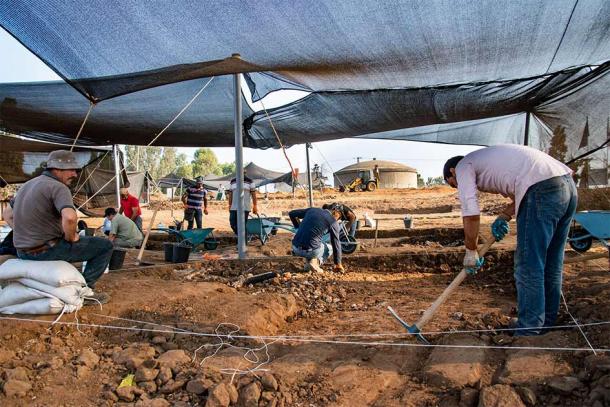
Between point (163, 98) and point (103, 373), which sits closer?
point (103, 373)

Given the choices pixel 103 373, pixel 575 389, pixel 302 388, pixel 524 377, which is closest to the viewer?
pixel 575 389

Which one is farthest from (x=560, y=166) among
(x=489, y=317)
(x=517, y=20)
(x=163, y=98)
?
(x=163, y=98)

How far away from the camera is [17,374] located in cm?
221

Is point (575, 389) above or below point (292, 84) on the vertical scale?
below

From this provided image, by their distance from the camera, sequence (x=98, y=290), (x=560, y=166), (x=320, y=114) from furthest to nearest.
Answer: (x=320, y=114)
(x=98, y=290)
(x=560, y=166)

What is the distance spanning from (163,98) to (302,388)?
489 cm

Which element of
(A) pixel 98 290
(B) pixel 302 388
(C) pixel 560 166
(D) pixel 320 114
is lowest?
(B) pixel 302 388

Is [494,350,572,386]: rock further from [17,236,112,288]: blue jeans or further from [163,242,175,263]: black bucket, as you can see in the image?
[163,242,175,263]: black bucket

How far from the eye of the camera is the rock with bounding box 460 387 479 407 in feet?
6.42

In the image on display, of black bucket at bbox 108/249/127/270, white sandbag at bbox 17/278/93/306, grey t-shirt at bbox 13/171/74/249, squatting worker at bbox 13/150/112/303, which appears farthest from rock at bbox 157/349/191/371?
black bucket at bbox 108/249/127/270

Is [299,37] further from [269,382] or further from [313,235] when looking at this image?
[269,382]

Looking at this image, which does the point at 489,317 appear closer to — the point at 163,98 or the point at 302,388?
the point at 302,388

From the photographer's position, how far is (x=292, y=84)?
5.66 metres

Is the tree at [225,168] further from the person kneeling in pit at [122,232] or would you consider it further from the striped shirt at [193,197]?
the person kneeling in pit at [122,232]
